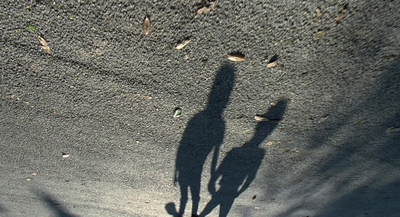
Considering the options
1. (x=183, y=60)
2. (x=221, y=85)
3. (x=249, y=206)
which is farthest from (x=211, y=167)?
(x=183, y=60)

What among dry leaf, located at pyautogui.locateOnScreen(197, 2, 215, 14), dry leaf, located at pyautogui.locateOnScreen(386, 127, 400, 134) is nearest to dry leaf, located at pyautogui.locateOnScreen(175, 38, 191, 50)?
dry leaf, located at pyautogui.locateOnScreen(197, 2, 215, 14)

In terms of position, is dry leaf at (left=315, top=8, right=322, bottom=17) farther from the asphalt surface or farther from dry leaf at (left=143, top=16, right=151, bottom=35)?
dry leaf at (left=143, top=16, right=151, bottom=35)

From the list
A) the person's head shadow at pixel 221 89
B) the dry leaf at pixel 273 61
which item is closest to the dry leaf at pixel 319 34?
the dry leaf at pixel 273 61

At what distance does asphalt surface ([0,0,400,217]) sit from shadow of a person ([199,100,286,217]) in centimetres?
2

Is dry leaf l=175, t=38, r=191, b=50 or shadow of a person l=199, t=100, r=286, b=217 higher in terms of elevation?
dry leaf l=175, t=38, r=191, b=50

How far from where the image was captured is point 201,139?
7.03ft

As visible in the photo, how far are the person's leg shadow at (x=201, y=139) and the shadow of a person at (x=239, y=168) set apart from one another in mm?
162

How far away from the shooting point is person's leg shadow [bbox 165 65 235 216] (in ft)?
5.90

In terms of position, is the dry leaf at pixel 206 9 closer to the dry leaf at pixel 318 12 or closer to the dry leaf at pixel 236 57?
the dry leaf at pixel 236 57

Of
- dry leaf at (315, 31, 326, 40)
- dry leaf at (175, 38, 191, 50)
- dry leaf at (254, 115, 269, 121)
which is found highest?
dry leaf at (175, 38, 191, 50)

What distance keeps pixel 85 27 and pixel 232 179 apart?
7.29 feet

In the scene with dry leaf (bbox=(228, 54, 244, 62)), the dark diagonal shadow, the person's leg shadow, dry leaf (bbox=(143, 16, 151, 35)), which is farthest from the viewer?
the dark diagonal shadow

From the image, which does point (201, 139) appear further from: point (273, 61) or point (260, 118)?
point (273, 61)

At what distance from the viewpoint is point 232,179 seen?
2443 millimetres
